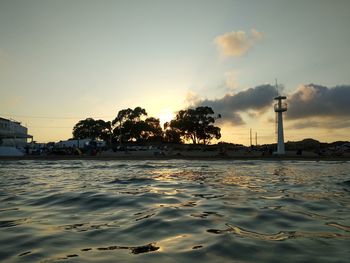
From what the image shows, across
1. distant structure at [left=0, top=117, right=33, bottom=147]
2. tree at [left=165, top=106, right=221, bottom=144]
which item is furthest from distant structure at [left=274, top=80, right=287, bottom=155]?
distant structure at [left=0, top=117, right=33, bottom=147]

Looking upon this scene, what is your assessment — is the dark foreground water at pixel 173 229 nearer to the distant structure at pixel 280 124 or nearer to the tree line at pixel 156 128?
the distant structure at pixel 280 124

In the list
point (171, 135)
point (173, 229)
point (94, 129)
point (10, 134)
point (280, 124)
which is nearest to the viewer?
point (173, 229)

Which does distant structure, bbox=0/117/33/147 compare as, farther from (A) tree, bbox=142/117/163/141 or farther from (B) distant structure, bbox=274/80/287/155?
(B) distant structure, bbox=274/80/287/155

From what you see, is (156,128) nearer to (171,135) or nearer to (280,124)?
(171,135)

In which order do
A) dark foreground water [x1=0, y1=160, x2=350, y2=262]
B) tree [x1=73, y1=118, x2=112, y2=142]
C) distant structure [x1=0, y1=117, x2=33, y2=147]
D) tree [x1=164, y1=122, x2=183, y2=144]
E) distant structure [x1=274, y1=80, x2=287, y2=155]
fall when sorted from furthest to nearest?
tree [x1=73, y1=118, x2=112, y2=142] → tree [x1=164, y1=122, x2=183, y2=144] → distant structure [x1=0, y1=117, x2=33, y2=147] → distant structure [x1=274, y1=80, x2=287, y2=155] → dark foreground water [x1=0, y1=160, x2=350, y2=262]

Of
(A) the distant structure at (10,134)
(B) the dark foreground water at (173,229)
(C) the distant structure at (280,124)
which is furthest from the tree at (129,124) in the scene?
(B) the dark foreground water at (173,229)

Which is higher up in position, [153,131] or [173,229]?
[153,131]

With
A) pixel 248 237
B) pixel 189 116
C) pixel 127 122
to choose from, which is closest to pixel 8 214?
pixel 248 237

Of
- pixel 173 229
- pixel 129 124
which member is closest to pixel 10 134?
pixel 129 124

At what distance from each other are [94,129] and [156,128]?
27.4 meters

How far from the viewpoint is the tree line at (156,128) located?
3531 inches

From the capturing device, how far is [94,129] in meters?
115

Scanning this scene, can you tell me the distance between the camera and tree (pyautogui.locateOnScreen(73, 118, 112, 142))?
113125 millimetres

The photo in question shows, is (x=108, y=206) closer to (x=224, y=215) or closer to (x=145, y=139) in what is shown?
(x=224, y=215)
